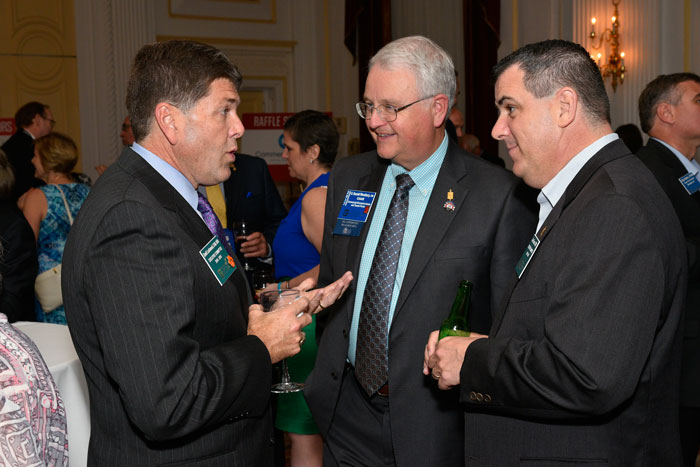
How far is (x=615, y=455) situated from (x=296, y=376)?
161 cm

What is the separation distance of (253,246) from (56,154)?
1.40 m

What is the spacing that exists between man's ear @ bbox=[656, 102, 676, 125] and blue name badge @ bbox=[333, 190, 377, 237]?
158cm

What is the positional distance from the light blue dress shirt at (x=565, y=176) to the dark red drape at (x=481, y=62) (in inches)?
223

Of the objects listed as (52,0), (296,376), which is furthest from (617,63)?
(52,0)

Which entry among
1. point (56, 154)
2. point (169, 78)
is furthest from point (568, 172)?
point (56, 154)

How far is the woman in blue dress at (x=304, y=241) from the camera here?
9.11 ft

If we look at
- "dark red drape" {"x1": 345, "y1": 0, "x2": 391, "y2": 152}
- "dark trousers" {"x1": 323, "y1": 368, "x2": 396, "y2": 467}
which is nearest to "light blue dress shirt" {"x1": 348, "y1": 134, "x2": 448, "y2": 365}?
"dark trousers" {"x1": 323, "y1": 368, "x2": 396, "y2": 467}

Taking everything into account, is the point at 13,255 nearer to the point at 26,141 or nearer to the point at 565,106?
the point at 565,106

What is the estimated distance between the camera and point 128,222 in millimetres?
1271

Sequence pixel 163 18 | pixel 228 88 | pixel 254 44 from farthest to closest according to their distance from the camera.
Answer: pixel 254 44 → pixel 163 18 → pixel 228 88

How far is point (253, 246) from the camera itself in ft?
11.0

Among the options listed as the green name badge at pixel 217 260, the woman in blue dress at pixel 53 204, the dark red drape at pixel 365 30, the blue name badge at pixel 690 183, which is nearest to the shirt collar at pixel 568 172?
the green name badge at pixel 217 260

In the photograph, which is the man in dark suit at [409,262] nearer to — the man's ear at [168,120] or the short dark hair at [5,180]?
the man's ear at [168,120]

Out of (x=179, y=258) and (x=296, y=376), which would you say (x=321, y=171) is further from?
(x=179, y=258)
